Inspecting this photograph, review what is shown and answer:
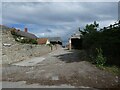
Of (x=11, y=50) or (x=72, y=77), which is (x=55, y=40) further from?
(x=72, y=77)

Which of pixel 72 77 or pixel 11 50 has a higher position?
pixel 11 50

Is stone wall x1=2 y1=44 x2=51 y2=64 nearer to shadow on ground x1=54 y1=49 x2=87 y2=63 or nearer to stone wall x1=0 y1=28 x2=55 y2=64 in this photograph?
stone wall x1=0 y1=28 x2=55 y2=64

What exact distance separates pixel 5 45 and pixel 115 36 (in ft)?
26.9

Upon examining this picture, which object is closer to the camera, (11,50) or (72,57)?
(11,50)

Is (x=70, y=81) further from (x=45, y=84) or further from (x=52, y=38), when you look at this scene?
(x=52, y=38)

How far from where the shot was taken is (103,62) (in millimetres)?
13359

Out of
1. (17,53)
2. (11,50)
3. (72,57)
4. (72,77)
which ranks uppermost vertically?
(11,50)

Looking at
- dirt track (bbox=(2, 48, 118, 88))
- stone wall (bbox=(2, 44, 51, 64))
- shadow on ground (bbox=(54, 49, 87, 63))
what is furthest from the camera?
shadow on ground (bbox=(54, 49, 87, 63))

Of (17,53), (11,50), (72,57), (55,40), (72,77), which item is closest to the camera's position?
(72,77)

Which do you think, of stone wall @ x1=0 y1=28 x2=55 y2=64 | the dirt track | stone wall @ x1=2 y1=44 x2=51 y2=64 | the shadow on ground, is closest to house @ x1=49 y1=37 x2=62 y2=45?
the shadow on ground

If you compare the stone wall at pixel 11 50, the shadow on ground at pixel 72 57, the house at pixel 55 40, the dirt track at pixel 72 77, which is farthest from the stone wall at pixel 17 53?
the house at pixel 55 40

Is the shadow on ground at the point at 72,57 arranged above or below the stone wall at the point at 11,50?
below

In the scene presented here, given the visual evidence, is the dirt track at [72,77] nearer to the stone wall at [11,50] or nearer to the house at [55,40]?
the stone wall at [11,50]

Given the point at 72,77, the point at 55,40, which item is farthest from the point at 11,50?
the point at 55,40
